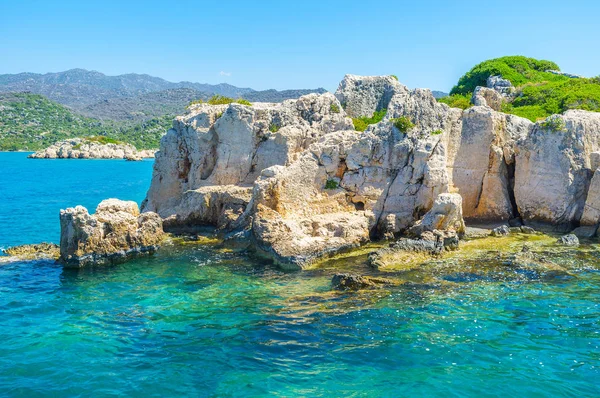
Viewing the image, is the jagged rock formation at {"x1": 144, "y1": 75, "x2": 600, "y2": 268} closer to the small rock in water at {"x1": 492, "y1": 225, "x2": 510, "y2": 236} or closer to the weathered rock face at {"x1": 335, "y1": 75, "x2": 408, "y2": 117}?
the small rock in water at {"x1": 492, "y1": 225, "x2": 510, "y2": 236}

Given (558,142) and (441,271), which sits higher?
(558,142)

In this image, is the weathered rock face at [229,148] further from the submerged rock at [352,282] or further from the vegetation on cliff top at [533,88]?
the vegetation on cliff top at [533,88]

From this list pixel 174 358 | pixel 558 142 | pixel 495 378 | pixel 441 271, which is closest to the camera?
pixel 495 378

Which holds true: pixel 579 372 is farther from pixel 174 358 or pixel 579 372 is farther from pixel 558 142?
pixel 558 142

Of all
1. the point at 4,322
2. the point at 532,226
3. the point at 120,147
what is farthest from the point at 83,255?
the point at 120,147

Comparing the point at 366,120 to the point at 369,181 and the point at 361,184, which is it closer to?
the point at 369,181

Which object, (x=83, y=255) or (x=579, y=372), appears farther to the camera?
(x=83, y=255)

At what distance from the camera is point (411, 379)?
1298 centimetres

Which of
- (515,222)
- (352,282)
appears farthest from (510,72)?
(352,282)

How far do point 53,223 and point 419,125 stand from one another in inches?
1183

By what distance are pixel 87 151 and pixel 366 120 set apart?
14897 centimetres

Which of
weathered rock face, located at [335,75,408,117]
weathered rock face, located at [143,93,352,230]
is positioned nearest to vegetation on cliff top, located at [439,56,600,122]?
weathered rock face, located at [335,75,408,117]

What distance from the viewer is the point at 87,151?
162 metres

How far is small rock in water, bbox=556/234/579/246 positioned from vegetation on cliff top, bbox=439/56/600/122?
14.2m
